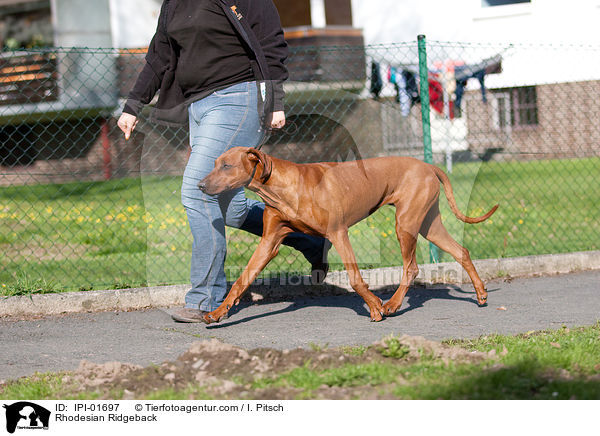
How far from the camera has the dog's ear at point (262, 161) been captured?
429 centimetres

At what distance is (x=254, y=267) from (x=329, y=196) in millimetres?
647

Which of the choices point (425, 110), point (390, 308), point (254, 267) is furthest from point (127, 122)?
point (425, 110)

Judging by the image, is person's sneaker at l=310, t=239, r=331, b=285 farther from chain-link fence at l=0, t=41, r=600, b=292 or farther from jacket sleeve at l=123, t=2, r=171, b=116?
jacket sleeve at l=123, t=2, r=171, b=116

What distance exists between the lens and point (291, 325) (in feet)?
15.3

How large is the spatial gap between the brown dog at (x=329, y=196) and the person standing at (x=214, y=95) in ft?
0.86

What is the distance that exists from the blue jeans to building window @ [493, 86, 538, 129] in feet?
44.0

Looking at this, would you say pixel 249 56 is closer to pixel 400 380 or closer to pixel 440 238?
pixel 440 238

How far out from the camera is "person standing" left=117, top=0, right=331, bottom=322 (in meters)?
4.53

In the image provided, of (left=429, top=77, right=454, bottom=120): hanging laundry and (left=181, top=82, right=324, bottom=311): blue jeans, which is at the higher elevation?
(left=181, top=82, right=324, bottom=311): blue jeans

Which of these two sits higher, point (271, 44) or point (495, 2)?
point (495, 2)

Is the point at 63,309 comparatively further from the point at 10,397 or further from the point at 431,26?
the point at 431,26

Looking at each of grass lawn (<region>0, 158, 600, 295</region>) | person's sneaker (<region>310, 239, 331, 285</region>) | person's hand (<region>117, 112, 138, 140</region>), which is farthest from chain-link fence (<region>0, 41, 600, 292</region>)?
person's hand (<region>117, 112, 138, 140</region>)

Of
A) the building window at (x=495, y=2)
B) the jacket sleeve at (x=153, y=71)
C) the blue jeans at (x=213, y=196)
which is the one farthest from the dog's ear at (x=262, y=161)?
the building window at (x=495, y=2)
